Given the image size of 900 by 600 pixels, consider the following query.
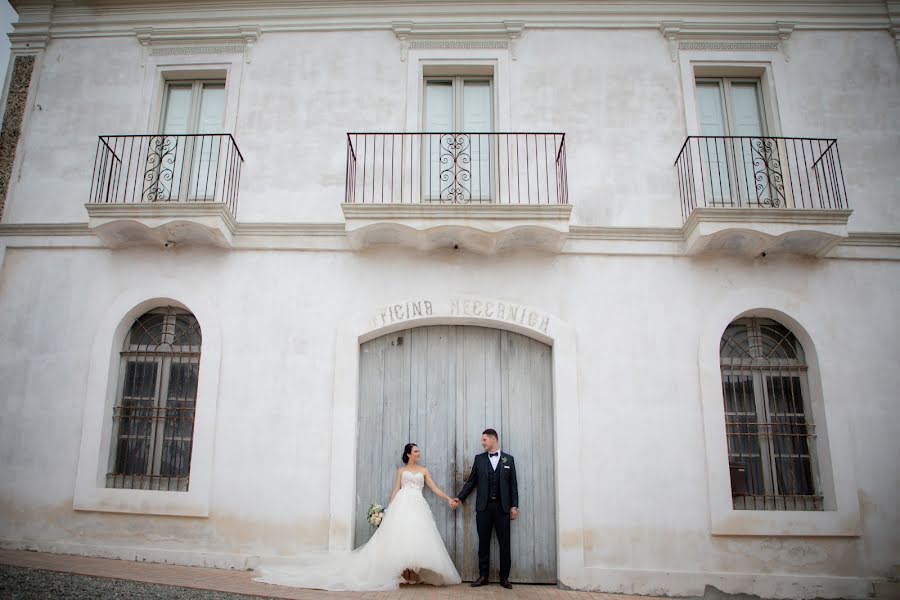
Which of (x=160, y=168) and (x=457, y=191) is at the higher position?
(x=160, y=168)

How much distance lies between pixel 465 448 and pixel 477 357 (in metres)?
1.14

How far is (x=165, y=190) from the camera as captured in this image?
846cm

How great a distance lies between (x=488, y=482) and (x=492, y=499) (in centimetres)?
20

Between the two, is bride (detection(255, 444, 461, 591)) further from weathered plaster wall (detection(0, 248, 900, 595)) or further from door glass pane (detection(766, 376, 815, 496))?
door glass pane (detection(766, 376, 815, 496))

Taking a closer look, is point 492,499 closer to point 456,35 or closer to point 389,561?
point 389,561

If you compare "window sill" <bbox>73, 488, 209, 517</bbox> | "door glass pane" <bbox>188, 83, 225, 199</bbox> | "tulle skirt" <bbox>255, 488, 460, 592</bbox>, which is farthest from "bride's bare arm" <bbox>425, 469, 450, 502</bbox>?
"door glass pane" <bbox>188, 83, 225, 199</bbox>

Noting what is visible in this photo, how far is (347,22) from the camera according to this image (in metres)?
8.91

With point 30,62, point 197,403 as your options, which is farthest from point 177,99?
point 197,403

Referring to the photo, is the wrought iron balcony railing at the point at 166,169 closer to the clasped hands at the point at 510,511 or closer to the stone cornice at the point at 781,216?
the clasped hands at the point at 510,511

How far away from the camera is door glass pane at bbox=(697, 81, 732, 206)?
8266 millimetres

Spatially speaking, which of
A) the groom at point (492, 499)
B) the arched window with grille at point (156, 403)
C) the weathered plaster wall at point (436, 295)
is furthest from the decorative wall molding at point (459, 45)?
the groom at point (492, 499)

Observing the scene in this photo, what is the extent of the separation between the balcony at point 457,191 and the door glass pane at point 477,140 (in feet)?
0.05

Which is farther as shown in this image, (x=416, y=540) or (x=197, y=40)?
(x=197, y=40)

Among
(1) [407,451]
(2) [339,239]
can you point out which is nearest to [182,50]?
(2) [339,239]
